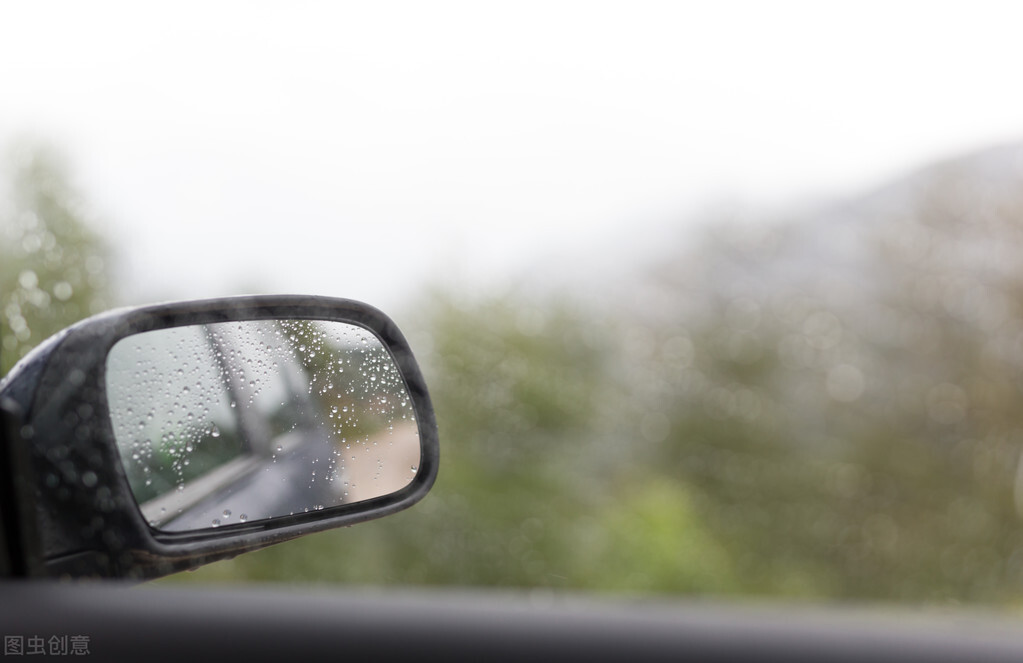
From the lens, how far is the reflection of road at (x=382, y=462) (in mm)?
1146

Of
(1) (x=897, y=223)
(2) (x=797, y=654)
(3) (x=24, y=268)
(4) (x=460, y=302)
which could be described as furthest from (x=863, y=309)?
(3) (x=24, y=268)

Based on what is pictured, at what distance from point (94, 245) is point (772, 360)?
16.0 feet

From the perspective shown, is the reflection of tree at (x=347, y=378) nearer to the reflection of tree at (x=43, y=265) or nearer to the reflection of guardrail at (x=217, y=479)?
the reflection of guardrail at (x=217, y=479)

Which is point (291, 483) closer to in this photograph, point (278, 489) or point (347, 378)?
point (278, 489)

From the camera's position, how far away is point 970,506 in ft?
18.2

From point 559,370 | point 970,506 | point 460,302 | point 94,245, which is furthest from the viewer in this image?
point 970,506

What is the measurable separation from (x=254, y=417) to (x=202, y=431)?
7 cm

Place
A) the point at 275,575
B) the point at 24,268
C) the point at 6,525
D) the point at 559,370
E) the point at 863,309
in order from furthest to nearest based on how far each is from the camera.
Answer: the point at 863,309 → the point at 559,370 → the point at 275,575 → the point at 24,268 → the point at 6,525

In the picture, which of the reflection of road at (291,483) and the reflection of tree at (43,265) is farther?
the reflection of tree at (43,265)

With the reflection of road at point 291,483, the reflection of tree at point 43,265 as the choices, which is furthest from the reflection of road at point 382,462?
the reflection of tree at point 43,265

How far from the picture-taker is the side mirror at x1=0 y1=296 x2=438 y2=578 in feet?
3.47

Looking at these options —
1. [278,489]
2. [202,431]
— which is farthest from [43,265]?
[278,489]

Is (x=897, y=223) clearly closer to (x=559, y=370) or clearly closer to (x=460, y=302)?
(x=559, y=370)

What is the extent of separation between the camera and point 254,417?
1.12m
